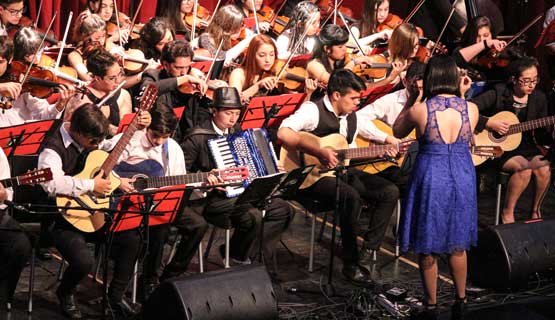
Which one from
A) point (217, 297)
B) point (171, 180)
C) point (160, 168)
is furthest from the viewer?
point (160, 168)

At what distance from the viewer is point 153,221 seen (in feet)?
18.0

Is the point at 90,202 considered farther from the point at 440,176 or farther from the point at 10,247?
the point at 440,176

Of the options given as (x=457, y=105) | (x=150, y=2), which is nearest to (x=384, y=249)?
(x=457, y=105)

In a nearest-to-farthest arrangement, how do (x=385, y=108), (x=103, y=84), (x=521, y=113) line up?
(x=103, y=84) < (x=385, y=108) < (x=521, y=113)

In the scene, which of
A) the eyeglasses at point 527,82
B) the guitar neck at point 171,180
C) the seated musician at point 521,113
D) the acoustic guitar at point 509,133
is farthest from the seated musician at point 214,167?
the eyeglasses at point 527,82

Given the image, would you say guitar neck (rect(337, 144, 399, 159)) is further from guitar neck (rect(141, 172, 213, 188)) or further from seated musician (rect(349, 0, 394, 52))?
seated musician (rect(349, 0, 394, 52))

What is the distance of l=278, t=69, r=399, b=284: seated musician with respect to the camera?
6.23m

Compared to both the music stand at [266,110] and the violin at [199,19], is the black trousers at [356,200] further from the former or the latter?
the violin at [199,19]

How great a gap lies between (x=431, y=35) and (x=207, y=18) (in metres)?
2.51

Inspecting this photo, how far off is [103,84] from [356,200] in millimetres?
1822

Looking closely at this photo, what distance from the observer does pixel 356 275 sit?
625 cm

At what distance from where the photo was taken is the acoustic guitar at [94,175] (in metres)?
5.32

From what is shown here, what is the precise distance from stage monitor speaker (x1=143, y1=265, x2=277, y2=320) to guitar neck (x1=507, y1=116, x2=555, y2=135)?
296cm

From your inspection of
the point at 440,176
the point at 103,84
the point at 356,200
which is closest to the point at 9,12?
the point at 103,84
